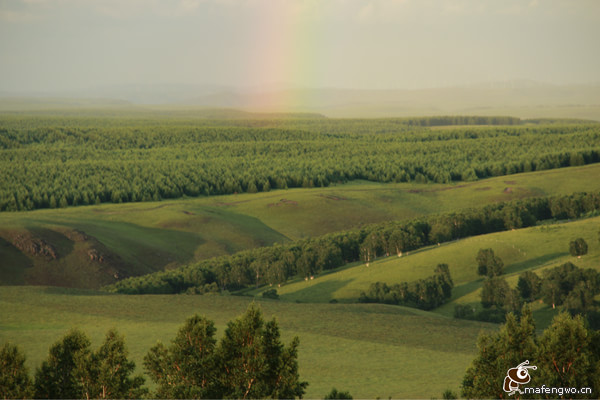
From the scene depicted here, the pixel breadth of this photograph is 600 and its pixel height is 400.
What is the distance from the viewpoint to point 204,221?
468 feet

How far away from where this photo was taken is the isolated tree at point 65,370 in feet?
90.0

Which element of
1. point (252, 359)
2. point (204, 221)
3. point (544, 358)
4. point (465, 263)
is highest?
point (252, 359)

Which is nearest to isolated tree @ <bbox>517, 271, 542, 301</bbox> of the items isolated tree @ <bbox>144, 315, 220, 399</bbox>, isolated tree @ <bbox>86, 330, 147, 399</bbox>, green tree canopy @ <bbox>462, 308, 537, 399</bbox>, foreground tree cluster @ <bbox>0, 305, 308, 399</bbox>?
green tree canopy @ <bbox>462, 308, 537, 399</bbox>

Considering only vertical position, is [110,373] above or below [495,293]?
above

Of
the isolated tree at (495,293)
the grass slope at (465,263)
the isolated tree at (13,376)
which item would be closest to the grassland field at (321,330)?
the isolated tree at (495,293)

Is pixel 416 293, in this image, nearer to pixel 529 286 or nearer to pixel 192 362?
pixel 529 286

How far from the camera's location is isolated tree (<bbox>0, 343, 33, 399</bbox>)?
25.9 meters

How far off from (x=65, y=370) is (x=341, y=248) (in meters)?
83.9

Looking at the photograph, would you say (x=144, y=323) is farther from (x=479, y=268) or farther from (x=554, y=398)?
(x=479, y=268)

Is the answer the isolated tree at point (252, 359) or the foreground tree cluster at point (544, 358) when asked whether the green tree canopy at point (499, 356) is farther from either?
the isolated tree at point (252, 359)

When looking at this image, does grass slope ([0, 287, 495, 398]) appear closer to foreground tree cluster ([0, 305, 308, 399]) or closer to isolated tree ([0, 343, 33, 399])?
foreground tree cluster ([0, 305, 308, 399])

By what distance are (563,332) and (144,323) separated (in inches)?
1186

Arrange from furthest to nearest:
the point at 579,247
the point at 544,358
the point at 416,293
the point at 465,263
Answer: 1. the point at 465,263
2. the point at 579,247
3. the point at 416,293
4. the point at 544,358

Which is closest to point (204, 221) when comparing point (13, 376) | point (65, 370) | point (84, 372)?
point (65, 370)
